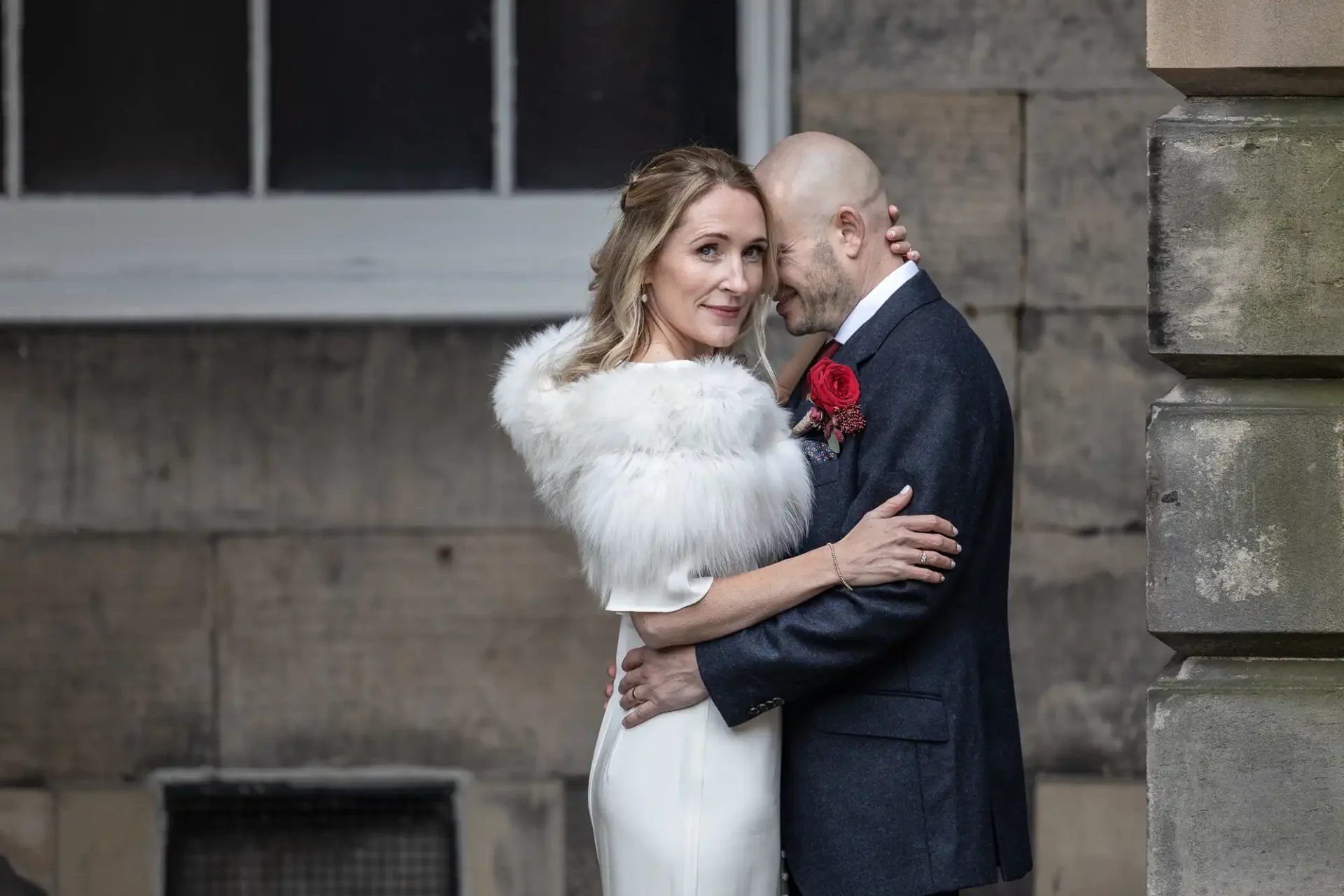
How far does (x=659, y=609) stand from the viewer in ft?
10.3

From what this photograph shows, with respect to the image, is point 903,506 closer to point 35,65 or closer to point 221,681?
point 221,681

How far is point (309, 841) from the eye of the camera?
5.43 metres

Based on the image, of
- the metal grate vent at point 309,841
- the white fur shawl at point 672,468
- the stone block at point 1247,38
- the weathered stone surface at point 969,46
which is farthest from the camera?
the metal grate vent at point 309,841

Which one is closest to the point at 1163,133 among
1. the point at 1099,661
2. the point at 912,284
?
the point at 912,284

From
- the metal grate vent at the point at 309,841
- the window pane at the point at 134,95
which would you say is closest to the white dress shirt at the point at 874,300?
the metal grate vent at the point at 309,841

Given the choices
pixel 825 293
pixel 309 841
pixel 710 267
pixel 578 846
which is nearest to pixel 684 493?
pixel 710 267

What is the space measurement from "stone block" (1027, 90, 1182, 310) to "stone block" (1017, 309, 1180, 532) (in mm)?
66

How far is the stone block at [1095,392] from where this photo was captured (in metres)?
5.19

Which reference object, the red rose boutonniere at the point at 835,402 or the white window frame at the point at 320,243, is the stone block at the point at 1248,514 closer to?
the red rose boutonniere at the point at 835,402

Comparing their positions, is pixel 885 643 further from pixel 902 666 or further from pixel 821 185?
pixel 821 185

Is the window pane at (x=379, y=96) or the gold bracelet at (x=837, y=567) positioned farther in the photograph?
the window pane at (x=379, y=96)

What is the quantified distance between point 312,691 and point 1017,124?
2.53 m

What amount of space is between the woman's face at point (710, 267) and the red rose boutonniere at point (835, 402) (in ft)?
0.58

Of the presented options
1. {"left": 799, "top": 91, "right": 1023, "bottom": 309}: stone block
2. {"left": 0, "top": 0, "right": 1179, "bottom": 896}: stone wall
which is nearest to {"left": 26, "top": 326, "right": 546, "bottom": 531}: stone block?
{"left": 0, "top": 0, "right": 1179, "bottom": 896}: stone wall
